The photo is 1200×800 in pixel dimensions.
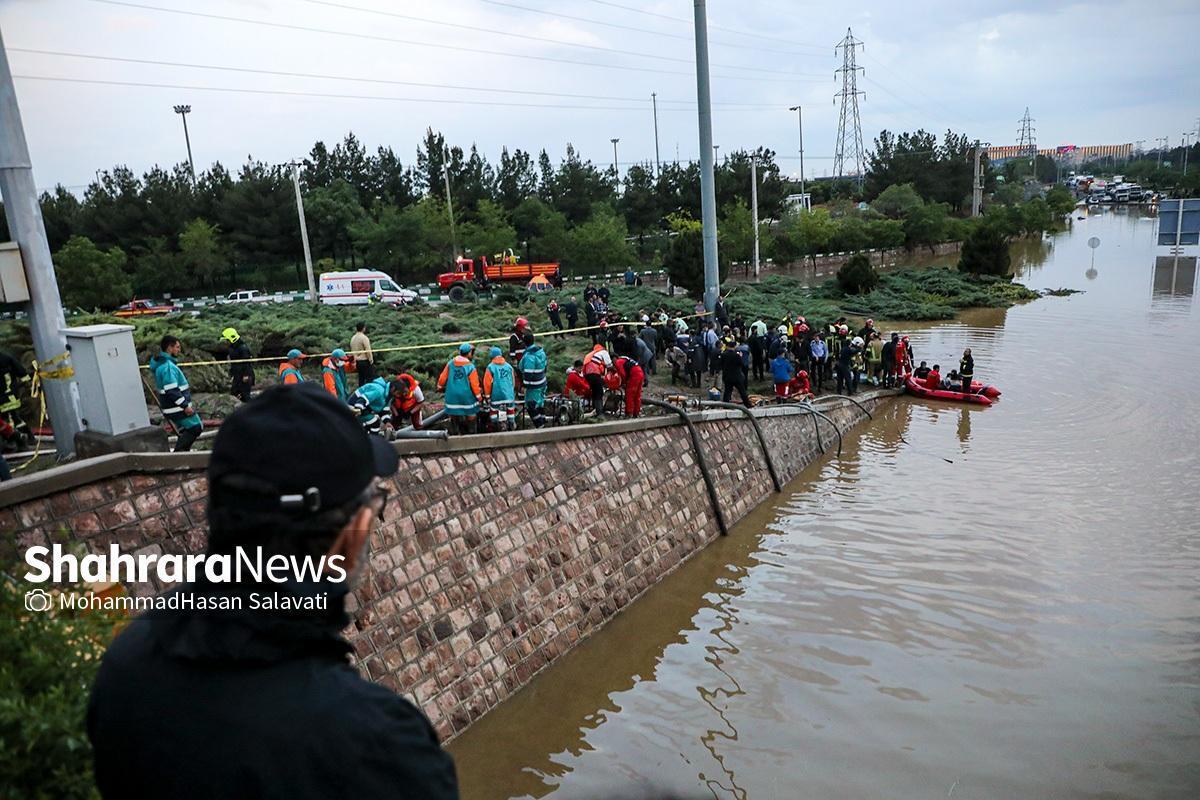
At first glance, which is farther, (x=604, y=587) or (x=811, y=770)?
(x=604, y=587)

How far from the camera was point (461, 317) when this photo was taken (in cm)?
2883

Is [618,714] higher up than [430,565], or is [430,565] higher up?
[430,565]

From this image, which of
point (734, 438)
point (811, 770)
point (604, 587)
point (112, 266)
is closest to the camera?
point (811, 770)

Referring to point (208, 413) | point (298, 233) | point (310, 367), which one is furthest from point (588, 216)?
point (208, 413)

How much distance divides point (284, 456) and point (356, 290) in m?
33.3

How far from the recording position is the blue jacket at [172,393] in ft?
31.9

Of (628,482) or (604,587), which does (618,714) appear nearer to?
(604,587)

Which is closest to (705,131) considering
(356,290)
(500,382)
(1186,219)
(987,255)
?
(500,382)

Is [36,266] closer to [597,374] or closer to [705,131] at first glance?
[597,374]

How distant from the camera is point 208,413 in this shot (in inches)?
569

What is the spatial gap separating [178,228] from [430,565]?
4462cm

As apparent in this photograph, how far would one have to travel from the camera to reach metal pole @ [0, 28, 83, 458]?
317 inches

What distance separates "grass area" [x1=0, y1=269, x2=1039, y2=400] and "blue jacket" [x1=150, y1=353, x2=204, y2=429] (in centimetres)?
769

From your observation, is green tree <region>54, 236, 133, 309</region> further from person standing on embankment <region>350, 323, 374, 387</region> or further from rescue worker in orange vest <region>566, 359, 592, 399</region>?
rescue worker in orange vest <region>566, 359, 592, 399</region>
